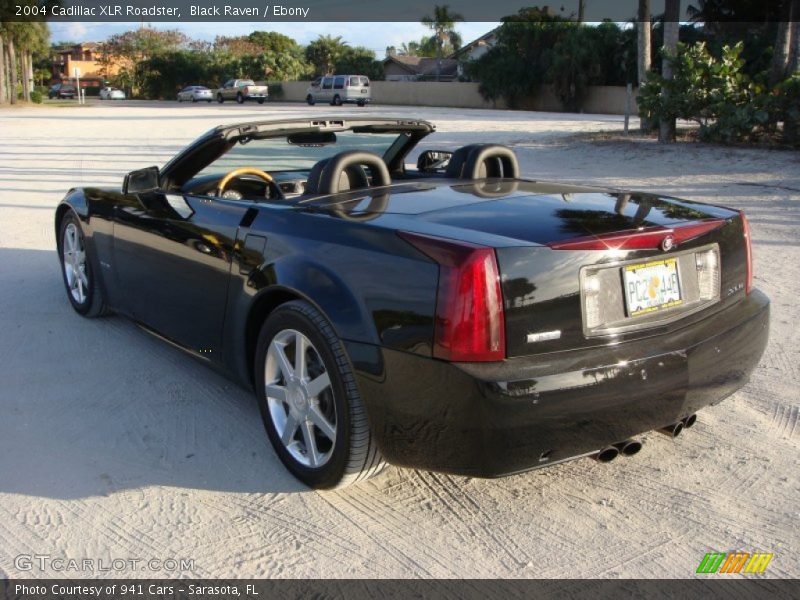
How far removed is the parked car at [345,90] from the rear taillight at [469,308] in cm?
5010

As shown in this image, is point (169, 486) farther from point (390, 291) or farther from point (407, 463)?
point (390, 291)

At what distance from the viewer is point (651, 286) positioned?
296 cm

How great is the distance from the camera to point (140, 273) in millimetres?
4457

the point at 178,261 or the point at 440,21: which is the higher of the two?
the point at 440,21

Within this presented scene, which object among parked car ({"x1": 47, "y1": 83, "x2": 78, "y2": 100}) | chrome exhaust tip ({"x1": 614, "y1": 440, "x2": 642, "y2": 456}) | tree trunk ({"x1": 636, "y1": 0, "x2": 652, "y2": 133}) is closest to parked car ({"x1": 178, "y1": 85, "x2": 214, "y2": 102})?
parked car ({"x1": 47, "y1": 83, "x2": 78, "y2": 100})

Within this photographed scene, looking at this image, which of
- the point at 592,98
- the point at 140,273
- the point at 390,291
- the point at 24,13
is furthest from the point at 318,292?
the point at 24,13

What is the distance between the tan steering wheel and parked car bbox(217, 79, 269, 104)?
57953mm

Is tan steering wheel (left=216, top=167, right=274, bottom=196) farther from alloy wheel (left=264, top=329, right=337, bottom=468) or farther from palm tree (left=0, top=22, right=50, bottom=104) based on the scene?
palm tree (left=0, top=22, right=50, bottom=104)

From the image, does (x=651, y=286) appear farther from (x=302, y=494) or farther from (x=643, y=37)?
(x=643, y=37)

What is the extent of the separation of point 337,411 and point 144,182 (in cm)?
220

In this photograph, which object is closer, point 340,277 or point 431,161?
point 340,277

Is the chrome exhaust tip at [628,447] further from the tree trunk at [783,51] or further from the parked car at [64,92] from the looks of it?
the parked car at [64,92]

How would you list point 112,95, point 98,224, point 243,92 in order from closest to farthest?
point 98,224 → point 243,92 → point 112,95

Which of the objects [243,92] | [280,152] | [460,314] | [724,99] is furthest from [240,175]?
[243,92]
